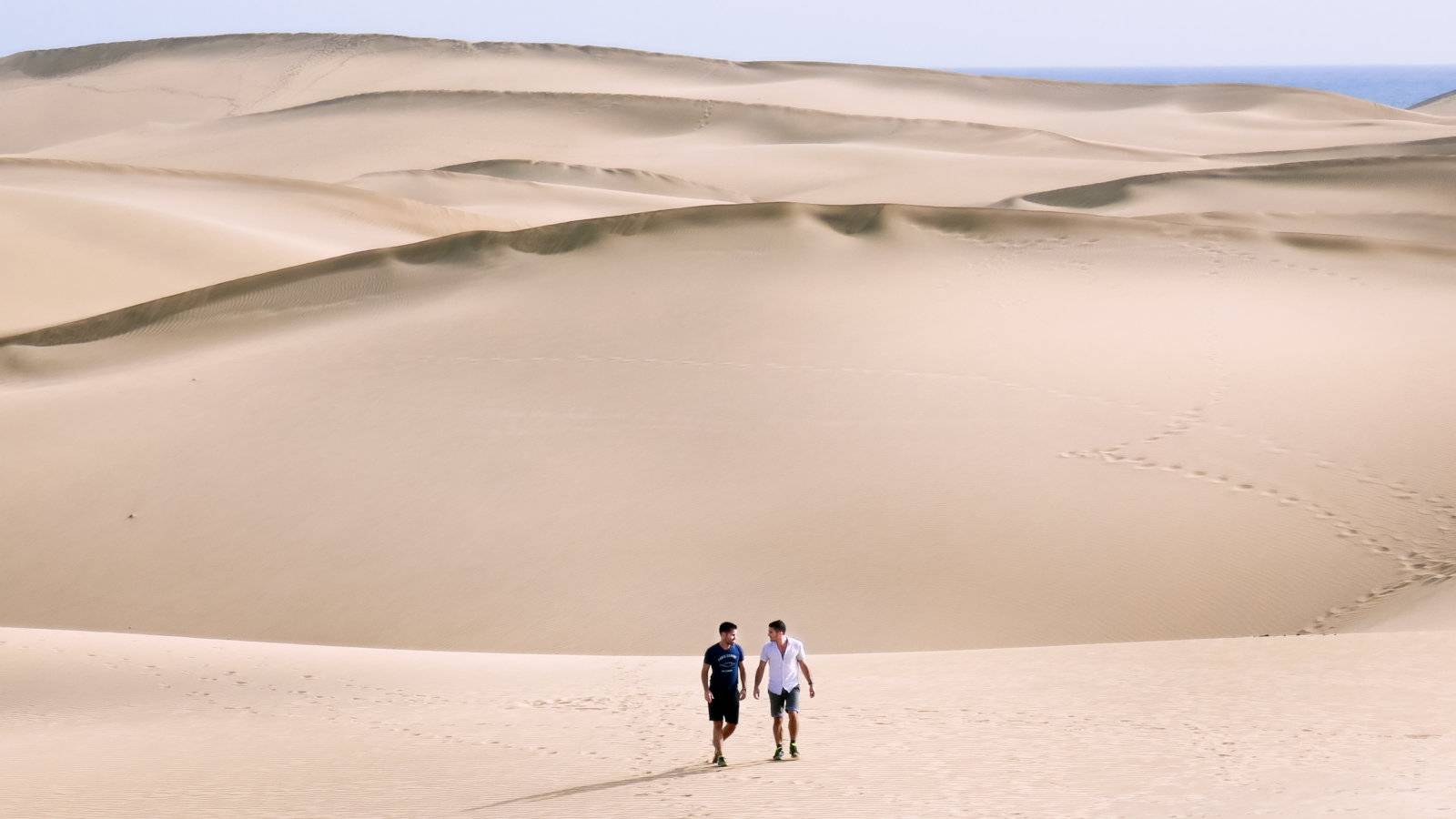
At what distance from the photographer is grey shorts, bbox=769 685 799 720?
7707 millimetres

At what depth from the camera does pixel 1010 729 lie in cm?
827

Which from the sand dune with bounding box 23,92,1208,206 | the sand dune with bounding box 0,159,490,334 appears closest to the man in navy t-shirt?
the sand dune with bounding box 0,159,490,334

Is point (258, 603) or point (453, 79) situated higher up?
point (453, 79)

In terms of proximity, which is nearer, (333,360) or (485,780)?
(485,780)

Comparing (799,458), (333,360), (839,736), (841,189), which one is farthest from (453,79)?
(839,736)

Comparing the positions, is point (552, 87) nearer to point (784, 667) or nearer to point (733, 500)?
point (733, 500)

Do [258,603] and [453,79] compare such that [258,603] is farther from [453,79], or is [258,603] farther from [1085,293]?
[453,79]

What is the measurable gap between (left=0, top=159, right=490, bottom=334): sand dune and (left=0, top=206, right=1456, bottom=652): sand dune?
5888 mm

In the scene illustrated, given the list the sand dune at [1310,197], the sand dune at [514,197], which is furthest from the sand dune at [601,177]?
the sand dune at [1310,197]

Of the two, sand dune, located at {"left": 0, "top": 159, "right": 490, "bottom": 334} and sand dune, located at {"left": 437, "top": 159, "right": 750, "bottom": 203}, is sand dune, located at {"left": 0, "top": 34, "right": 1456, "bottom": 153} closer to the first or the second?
sand dune, located at {"left": 437, "top": 159, "right": 750, "bottom": 203}

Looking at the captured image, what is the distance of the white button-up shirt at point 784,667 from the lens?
768 centimetres

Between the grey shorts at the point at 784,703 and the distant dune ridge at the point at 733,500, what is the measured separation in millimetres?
314

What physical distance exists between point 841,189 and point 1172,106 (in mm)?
36840

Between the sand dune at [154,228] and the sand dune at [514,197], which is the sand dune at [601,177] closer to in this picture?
the sand dune at [514,197]
